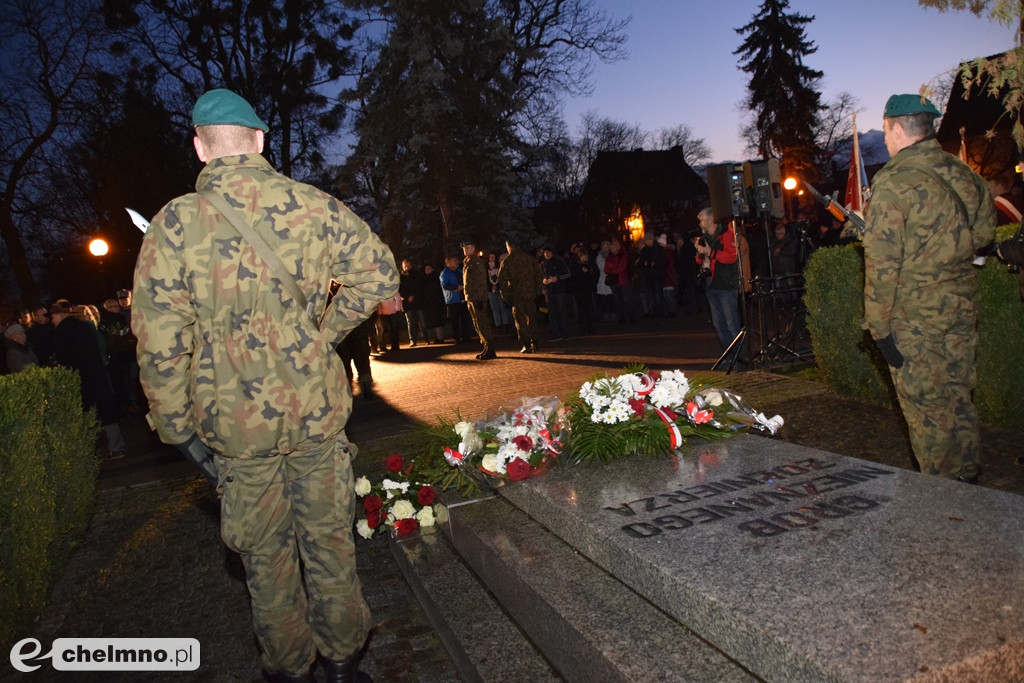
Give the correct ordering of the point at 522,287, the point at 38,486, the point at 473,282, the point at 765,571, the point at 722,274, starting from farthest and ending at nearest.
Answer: the point at 522,287 < the point at 473,282 < the point at 722,274 < the point at 38,486 < the point at 765,571

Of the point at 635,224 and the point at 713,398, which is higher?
the point at 635,224

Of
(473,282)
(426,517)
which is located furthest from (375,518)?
(473,282)

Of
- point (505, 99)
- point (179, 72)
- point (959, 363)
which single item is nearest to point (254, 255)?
point (959, 363)

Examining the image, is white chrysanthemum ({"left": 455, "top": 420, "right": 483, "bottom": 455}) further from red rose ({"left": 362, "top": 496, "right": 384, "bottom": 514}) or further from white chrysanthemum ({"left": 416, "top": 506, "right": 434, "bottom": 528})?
red rose ({"left": 362, "top": 496, "right": 384, "bottom": 514})

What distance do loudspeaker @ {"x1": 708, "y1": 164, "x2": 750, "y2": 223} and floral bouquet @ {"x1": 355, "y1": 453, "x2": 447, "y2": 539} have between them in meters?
7.20

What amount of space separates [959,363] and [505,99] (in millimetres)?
25134

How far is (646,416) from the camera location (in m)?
4.70

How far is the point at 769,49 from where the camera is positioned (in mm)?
47844

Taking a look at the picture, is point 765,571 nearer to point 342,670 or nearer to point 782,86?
point 342,670

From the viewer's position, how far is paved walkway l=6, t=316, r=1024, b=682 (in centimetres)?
415

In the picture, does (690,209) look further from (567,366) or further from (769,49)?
(567,366)

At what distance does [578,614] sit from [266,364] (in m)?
1.59

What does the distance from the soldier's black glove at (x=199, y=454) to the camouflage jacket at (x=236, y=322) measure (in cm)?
5

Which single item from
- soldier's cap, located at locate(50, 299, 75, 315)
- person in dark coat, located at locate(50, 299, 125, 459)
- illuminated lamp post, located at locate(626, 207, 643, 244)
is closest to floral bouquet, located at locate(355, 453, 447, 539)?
person in dark coat, located at locate(50, 299, 125, 459)
